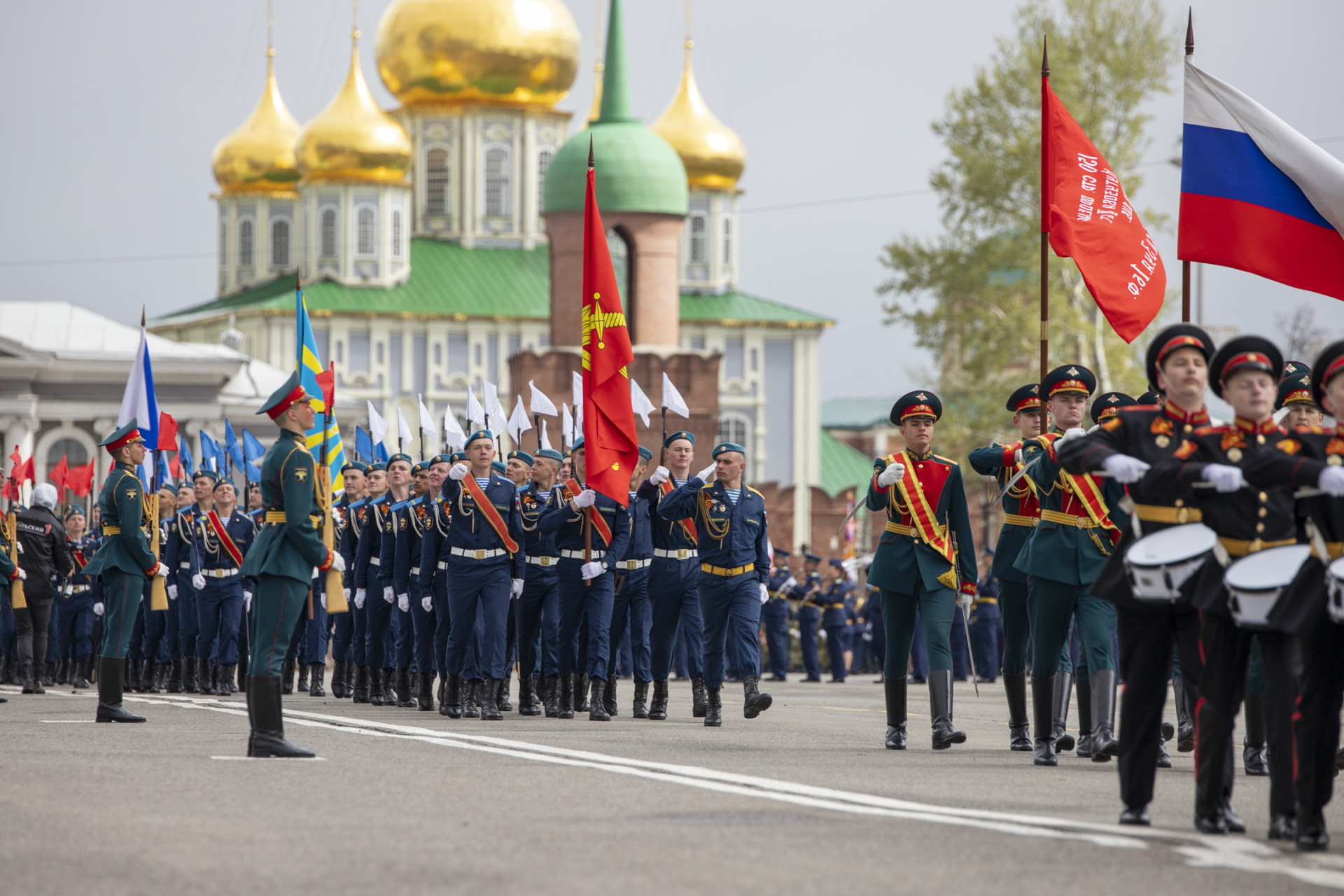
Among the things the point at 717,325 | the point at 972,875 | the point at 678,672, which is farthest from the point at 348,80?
the point at 972,875

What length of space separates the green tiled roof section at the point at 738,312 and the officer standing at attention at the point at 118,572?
6866 centimetres

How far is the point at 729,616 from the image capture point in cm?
1377

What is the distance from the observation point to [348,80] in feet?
263

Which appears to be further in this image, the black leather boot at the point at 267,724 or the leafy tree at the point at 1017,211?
the leafy tree at the point at 1017,211

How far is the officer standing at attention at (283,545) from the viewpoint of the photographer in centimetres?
1052

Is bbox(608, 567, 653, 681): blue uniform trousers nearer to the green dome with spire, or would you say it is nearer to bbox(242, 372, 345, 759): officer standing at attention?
bbox(242, 372, 345, 759): officer standing at attention

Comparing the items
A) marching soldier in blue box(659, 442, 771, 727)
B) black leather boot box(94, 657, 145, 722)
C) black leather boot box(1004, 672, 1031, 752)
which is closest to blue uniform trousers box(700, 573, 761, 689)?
marching soldier in blue box(659, 442, 771, 727)

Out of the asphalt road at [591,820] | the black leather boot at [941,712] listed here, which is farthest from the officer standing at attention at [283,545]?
the black leather boot at [941,712]

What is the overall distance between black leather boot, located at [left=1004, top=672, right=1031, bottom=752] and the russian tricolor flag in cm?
251

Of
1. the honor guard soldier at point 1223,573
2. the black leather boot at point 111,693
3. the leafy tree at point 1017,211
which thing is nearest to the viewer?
the honor guard soldier at point 1223,573

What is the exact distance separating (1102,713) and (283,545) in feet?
14.4

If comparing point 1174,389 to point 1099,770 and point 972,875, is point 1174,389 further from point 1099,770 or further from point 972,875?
point 1099,770

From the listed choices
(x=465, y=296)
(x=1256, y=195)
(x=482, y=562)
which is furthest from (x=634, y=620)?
(x=465, y=296)

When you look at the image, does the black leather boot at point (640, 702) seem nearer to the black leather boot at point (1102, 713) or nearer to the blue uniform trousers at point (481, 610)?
the blue uniform trousers at point (481, 610)
